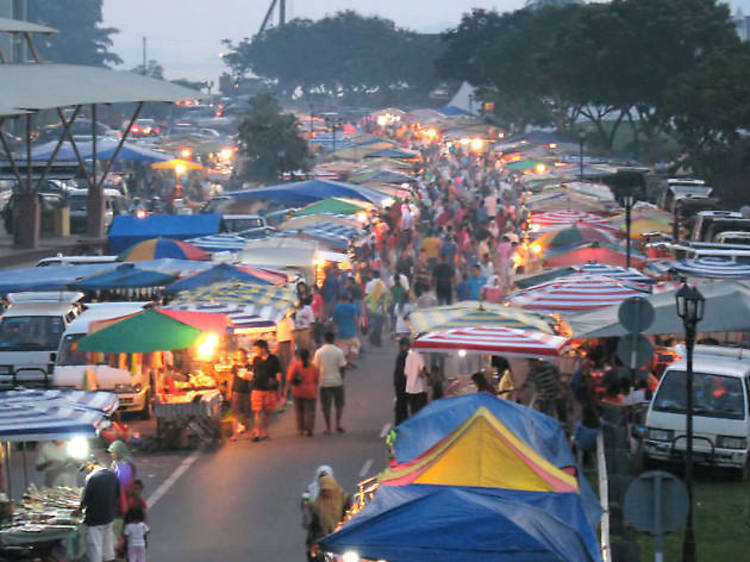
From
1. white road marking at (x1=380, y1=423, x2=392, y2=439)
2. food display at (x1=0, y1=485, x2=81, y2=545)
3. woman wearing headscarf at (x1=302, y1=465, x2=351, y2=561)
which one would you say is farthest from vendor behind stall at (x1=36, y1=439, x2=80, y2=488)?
white road marking at (x1=380, y1=423, x2=392, y2=439)

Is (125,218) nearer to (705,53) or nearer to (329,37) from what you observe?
(705,53)

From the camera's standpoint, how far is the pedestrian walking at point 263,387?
20125mm

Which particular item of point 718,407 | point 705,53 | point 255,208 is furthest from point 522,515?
point 705,53

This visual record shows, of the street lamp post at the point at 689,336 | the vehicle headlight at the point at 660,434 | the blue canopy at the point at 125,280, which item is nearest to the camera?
the street lamp post at the point at 689,336

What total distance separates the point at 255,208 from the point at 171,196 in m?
10.1

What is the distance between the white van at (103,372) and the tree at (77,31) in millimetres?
162941

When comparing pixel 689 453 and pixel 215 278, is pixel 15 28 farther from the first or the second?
pixel 689 453

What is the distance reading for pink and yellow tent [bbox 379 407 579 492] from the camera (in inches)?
488

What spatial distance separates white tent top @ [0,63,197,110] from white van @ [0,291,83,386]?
40.7ft

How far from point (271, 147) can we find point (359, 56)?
405ft

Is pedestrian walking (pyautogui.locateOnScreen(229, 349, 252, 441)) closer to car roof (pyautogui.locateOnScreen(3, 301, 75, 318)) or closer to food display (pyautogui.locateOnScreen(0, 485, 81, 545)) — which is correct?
car roof (pyautogui.locateOnScreen(3, 301, 75, 318))

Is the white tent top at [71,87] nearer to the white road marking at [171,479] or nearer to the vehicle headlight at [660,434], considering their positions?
the white road marking at [171,479]

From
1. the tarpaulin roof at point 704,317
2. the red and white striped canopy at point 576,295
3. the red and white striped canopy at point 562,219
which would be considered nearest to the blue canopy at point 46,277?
the red and white striped canopy at point 576,295

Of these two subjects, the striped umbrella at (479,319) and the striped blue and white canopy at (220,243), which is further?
the striped blue and white canopy at (220,243)
